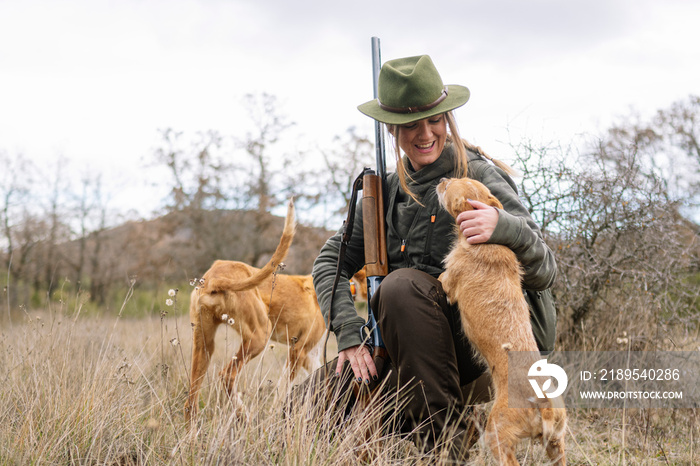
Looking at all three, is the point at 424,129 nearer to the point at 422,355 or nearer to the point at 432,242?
the point at 432,242

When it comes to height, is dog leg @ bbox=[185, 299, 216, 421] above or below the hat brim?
below

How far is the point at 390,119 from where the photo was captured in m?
2.79

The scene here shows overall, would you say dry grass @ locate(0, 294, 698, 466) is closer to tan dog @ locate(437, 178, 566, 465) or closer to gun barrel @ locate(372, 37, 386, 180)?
tan dog @ locate(437, 178, 566, 465)

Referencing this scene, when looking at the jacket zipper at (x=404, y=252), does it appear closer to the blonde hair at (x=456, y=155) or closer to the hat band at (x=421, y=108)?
the blonde hair at (x=456, y=155)

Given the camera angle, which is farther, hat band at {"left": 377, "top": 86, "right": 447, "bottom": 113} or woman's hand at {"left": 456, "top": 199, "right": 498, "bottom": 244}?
hat band at {"left": 377, "top": 86, "right": 447, "bottom": 113}

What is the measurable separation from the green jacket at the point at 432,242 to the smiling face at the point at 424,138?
55 millimetres

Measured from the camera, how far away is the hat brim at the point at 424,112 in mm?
2742

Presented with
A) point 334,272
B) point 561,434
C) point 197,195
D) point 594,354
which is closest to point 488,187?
point 334,272

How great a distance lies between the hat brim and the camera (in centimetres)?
274

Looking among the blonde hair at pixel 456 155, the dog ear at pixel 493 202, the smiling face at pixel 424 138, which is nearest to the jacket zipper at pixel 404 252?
the blonde hair at pixel 456 155

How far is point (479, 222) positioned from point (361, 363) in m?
→ 0.94

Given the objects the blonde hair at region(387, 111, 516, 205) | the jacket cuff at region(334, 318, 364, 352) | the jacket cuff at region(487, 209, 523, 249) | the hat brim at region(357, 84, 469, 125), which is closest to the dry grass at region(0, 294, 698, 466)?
the jacket cuff at region(334, 318, 364, 352)

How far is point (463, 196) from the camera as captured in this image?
2.54m

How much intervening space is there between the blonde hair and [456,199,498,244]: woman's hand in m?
0.49
